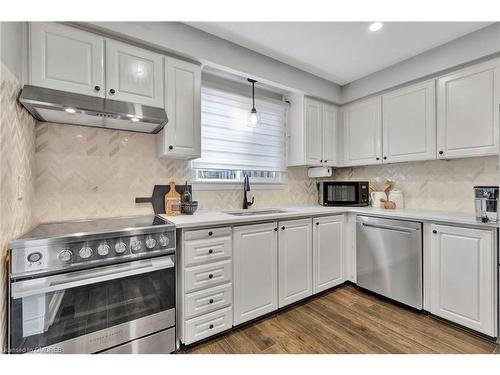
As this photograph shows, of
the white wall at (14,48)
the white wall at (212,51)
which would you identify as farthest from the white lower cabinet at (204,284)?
the white wall at (212,51)

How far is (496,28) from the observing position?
74.1 inches

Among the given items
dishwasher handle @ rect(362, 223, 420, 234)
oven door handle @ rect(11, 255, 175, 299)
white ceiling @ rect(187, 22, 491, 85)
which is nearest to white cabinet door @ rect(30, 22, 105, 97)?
white ceiling @ rect(187, 22, 491, 85)

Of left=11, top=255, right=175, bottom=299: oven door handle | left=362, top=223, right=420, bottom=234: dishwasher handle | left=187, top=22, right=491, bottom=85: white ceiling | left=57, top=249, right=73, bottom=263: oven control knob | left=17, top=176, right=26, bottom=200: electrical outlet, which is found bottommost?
left=11, top=255, right=175, bottom=299: oven door handle

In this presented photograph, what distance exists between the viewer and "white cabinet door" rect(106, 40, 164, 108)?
165 cm

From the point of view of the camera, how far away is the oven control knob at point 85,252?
129 cm

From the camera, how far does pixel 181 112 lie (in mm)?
1963

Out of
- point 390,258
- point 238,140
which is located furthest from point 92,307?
point 390,258

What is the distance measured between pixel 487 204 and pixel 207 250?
2.17 meters

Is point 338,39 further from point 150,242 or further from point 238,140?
point 150,242

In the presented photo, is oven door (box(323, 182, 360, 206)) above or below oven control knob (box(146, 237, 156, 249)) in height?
above

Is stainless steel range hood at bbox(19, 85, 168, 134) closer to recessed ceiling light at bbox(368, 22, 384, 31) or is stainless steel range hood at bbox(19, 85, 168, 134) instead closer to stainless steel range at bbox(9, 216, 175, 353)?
stainless steel range at bbox(9, 216, 175, 353)

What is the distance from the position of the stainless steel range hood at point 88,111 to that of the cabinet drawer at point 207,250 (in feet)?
3.15

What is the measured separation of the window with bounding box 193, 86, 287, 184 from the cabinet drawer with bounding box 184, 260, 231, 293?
0.96 meters

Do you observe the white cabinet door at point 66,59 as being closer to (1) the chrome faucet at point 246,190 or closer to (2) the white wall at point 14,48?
(2) the white wall at point 14,48
